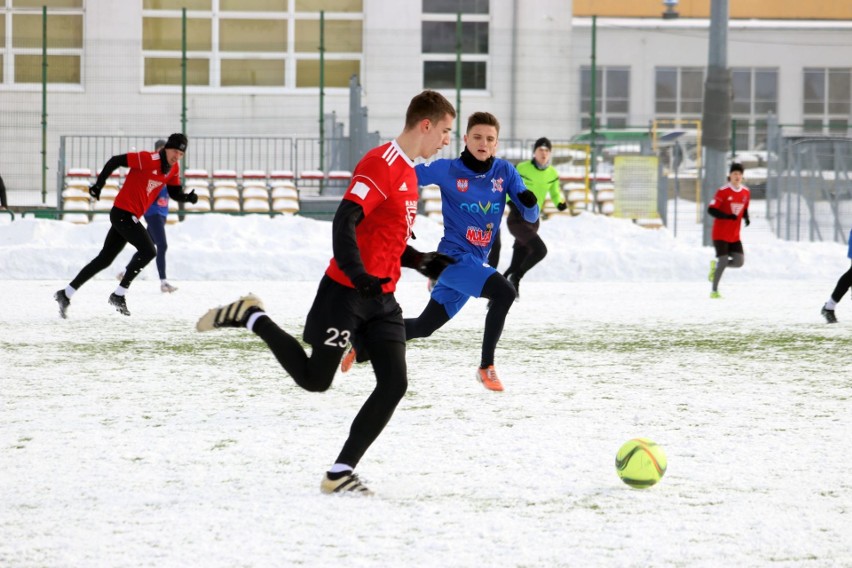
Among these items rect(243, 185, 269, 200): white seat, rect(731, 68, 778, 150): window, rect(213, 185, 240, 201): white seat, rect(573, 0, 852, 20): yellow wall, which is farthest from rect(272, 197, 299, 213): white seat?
rect(731, 68, 778, 150): window

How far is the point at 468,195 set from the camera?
8070mm

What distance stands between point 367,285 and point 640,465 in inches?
54.2

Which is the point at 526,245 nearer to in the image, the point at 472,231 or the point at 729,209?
the point at 729,209

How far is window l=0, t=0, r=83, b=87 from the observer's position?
29469mm

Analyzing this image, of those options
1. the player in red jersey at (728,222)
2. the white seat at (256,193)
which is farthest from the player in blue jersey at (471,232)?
the white seat at (256,193)

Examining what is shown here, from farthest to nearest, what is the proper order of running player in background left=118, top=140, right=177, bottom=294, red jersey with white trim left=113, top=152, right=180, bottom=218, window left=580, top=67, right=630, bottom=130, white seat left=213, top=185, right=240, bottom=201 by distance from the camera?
1. window left=580, top=67, right=630, bottom=130
2. white seat left=213, top=185, right=240, bottom=201
3. running player in background left=118, top=140, right=177, bottom=294
4. red jersey with white trim left=113, top=152, right=180, bottom=218

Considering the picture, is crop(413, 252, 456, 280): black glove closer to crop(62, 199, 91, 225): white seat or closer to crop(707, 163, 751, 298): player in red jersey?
crop(707, 163, 751, 298): player in red jersey

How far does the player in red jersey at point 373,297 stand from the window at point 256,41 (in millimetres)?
26625

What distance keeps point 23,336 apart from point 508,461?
6.06 m

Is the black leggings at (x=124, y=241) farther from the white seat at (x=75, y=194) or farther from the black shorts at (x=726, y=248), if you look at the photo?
the white seat at (x=75, y=194)

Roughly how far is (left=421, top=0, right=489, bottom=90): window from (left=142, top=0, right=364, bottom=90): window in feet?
5.77

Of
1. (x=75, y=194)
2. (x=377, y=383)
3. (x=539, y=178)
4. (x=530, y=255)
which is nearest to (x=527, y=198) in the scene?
(x=377, y=383)

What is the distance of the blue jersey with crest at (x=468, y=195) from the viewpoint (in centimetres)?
807

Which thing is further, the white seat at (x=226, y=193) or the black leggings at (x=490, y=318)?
the white seat at (x=226, y=193)
